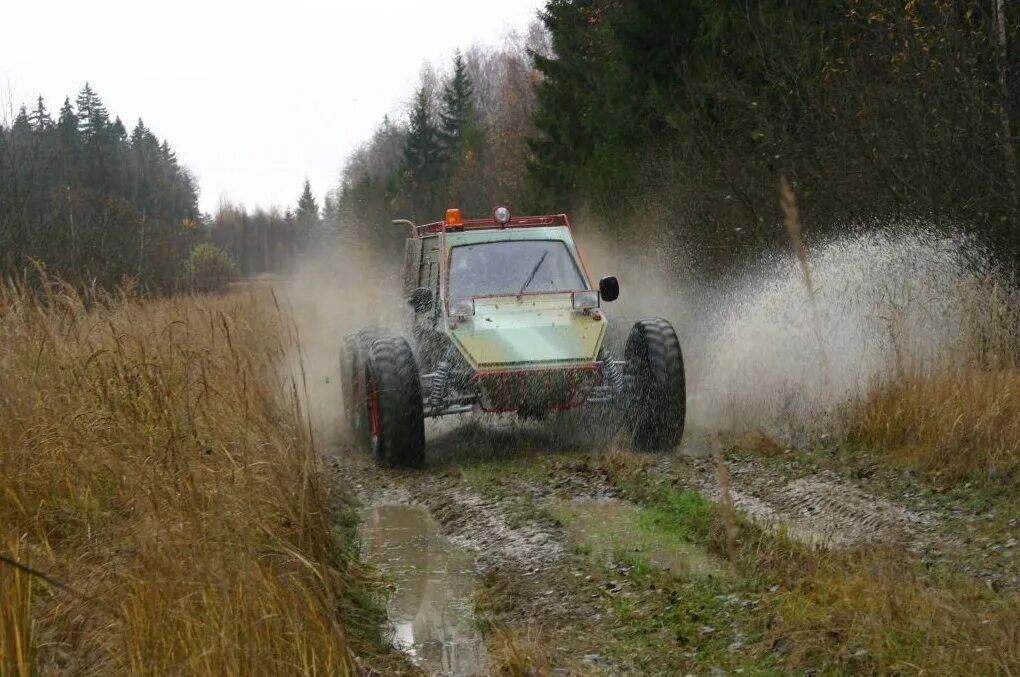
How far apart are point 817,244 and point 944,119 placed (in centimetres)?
246

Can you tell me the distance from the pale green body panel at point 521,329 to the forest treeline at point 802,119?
371 cm

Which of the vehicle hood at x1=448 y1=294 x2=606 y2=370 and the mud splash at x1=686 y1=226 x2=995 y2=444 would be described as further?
the mud splash at x1=686 y1=226 x2=995 y2=444

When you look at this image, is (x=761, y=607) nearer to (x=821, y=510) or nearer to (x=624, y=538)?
(x=624, y=538)

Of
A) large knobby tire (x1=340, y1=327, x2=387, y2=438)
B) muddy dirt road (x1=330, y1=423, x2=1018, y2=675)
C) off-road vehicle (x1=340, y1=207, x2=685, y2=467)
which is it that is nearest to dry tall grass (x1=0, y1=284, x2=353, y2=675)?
muddy dirt road (x1=330, y1=423, x2=1018, y2=675)

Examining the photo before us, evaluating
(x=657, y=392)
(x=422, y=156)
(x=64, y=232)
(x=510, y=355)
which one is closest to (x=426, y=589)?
(x=510, y=355)

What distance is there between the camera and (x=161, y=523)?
15.6 ft

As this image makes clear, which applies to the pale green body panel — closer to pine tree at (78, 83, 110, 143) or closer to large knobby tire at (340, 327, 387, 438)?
large knobby tire at (340, 327, 387, 438)

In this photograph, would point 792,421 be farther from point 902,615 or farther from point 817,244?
point 902,615

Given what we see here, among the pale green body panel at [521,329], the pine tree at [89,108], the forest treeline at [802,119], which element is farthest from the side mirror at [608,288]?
the pine tree at [89,108]

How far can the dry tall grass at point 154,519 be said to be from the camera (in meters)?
4.01

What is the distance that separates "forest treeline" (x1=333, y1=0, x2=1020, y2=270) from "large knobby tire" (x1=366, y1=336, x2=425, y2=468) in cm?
549

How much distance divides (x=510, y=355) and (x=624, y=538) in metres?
2.80

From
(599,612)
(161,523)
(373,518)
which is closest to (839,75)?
(373,518)

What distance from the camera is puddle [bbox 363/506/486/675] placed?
5145mm
